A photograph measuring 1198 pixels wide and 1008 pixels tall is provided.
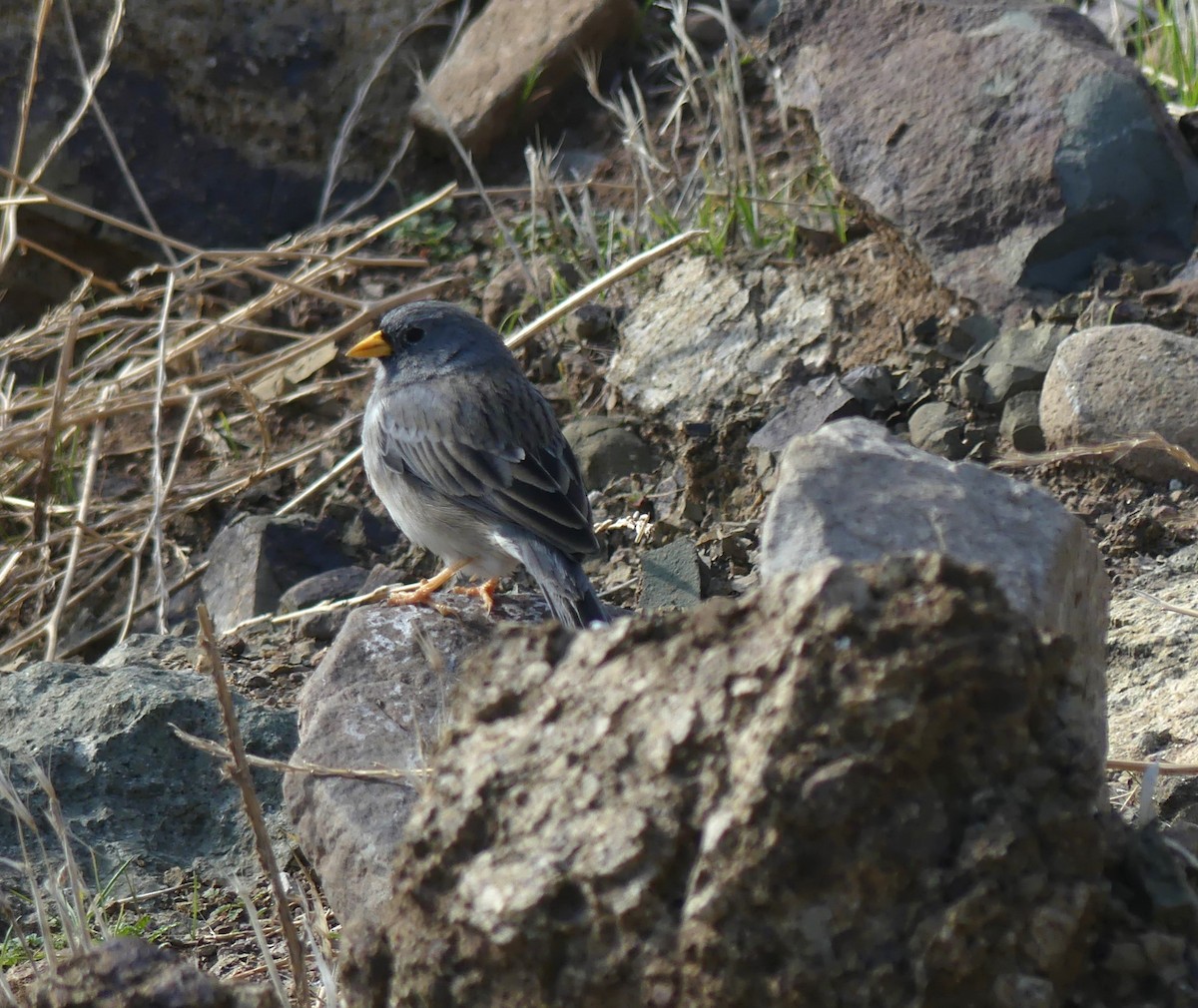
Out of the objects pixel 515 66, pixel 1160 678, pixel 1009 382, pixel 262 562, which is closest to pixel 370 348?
pixel 262 562

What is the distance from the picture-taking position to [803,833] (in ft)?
6.46

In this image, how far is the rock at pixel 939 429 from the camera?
5.08m

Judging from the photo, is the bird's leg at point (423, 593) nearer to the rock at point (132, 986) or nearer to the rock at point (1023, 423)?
the rock at point (1023, 423)

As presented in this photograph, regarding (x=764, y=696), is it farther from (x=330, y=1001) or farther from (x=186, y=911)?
(x=186, y=911)

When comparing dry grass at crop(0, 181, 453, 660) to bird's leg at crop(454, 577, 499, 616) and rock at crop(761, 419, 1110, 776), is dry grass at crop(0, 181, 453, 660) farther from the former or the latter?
rock at crop(761, 419, 1110, 776)

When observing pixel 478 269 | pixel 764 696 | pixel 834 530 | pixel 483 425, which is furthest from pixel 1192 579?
pixel 478 269

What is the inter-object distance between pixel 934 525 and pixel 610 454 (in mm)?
3110

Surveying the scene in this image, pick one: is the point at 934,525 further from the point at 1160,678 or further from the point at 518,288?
the point at 518,288

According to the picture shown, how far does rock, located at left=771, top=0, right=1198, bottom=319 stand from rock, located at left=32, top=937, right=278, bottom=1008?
13.3ft

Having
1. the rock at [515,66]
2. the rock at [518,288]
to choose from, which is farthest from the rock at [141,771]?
the rock at [515,66]

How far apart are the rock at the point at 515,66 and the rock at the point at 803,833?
6.09 metres

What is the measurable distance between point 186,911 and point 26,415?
12.9 ft

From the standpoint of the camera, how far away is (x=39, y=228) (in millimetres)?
7754

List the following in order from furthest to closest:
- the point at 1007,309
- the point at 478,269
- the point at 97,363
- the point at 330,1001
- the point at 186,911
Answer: the point at 478,269, the point at 97,363, the point at 1007,309, the point at 186,911, the point at 330,1001
